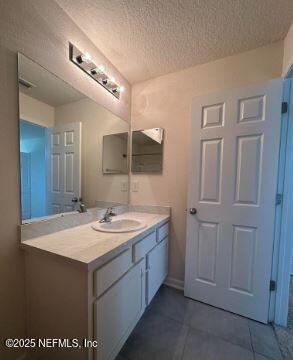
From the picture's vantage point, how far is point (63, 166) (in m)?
1.34

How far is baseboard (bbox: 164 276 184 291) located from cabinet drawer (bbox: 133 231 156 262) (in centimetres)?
68

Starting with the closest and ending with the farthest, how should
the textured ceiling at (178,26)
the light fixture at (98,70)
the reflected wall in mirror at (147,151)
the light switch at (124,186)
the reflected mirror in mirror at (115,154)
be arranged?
1. the textured ceiling at (178,26)
2. the light fixture at (98,70)
3. the reflected mirror in mirror at (115,154)
4. the reflected wall in mirror at (147,151)
5. the light switch at (124,186)

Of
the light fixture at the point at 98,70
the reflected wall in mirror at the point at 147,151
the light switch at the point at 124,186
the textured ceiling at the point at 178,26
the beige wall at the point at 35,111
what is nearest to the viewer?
the beige wall at the point at 35,111

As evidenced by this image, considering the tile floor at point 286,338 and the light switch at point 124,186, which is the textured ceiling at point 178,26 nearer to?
the light switch at point 124,186

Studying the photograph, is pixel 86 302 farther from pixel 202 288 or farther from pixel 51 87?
pixel 51 87

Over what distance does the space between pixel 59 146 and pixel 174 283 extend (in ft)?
5.86

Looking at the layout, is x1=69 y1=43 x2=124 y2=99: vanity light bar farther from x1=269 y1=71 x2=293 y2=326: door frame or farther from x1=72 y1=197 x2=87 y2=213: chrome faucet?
x1=269 y1=71 x2=293 y2=326: door frame

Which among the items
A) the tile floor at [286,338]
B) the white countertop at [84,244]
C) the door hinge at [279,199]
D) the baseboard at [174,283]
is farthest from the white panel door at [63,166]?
the tile floor at [286,338]

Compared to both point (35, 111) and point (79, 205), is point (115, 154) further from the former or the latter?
point (35, 111)

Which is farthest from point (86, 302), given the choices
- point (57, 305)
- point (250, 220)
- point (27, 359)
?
point (250, 220)

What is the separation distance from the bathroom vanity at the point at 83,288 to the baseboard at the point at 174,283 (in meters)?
0.74

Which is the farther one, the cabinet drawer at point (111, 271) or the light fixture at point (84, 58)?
the light fixture at point (84, 58)

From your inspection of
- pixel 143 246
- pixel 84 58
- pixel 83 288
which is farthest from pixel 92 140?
pixel 83 288

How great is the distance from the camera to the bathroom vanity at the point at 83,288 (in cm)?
85
